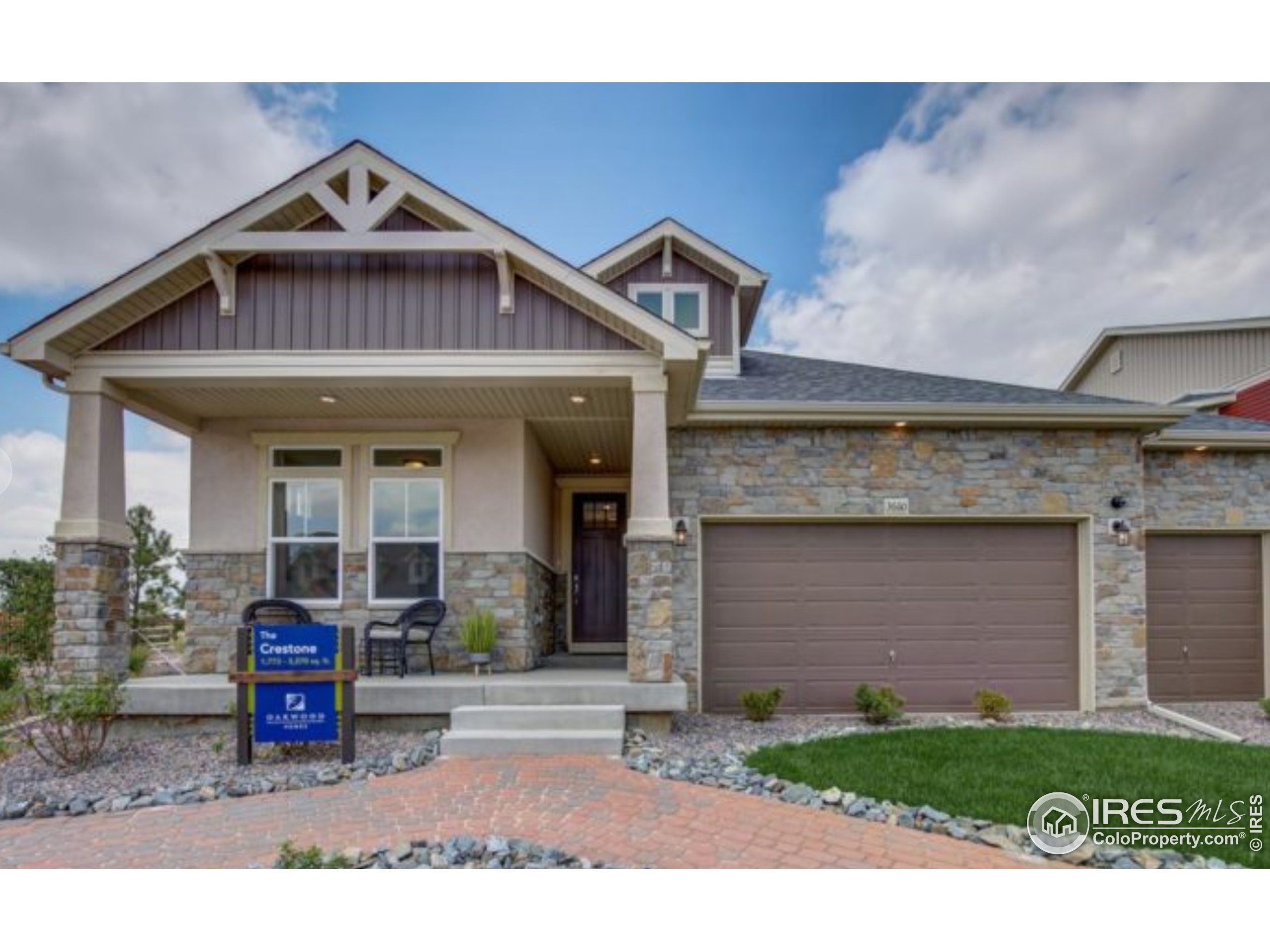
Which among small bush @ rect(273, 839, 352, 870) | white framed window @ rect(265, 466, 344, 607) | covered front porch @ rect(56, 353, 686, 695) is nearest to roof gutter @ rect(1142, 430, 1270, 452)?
covered front porch @ rect(56, 353, 686, 695)

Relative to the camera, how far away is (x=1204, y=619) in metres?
8.36

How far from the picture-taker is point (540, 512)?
9.23 meters

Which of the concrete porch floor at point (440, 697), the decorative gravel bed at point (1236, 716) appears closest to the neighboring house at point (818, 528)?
the decorative gravel bed at point (1236, 716)

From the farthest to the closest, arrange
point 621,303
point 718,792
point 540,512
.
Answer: point 540,512 < point 621,303 < point 718,792

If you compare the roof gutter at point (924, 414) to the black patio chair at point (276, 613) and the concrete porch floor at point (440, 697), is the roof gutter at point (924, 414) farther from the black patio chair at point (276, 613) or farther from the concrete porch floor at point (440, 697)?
the black patio chair at point (276, 613)

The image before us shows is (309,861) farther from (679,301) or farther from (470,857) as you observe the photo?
(679,301)

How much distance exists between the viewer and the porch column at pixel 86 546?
6.25m

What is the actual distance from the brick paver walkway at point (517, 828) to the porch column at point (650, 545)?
130cm

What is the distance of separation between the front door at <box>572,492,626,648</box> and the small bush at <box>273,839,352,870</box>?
6916 mm

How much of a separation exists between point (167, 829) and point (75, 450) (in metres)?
3.51

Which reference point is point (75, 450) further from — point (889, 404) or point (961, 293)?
point (961, 293)

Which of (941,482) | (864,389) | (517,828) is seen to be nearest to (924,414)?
(941,482)

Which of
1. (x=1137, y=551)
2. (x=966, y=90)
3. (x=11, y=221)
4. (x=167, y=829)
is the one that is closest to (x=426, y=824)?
(x=167, y=829)

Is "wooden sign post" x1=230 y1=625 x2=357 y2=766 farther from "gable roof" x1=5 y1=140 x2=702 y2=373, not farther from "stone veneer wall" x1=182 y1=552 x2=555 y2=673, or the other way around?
"gable roof" x1=5 y1=140 x2=702 y2=373
